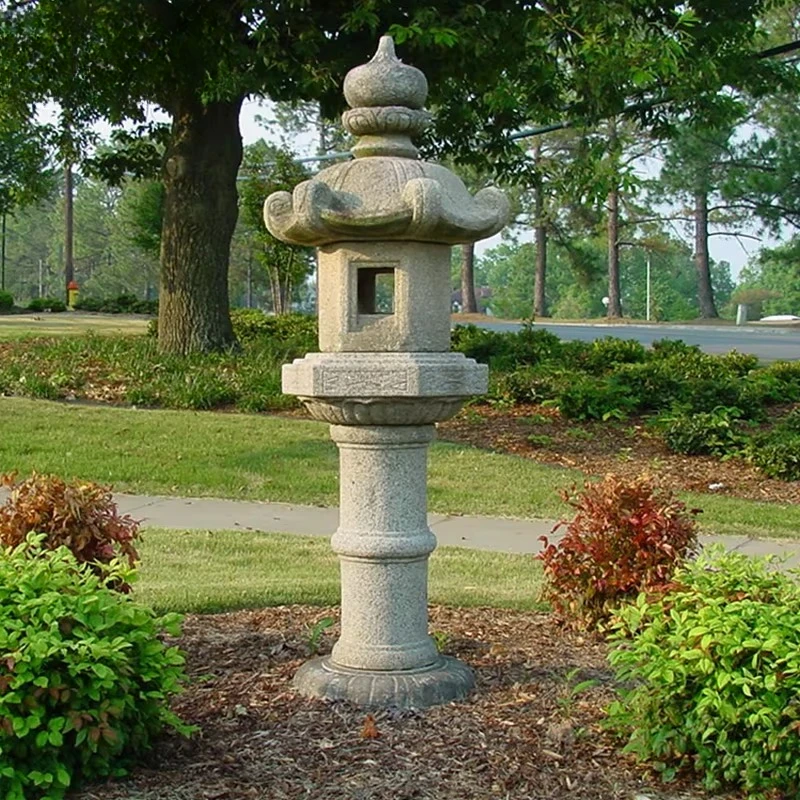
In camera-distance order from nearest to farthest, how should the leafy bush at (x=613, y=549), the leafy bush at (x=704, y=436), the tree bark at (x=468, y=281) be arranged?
the leafy bush at (x=613, y=549) < the leafy bush at (x=704, y=436) < the tree bark at (x=468, y=281)

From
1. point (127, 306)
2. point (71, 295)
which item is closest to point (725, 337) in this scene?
point (127, 306)

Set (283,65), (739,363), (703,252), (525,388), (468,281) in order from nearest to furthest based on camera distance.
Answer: (283,65) → (525,388) → (739,363) → (703,252) → (468,281)

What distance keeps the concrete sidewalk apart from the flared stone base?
12.6 ft

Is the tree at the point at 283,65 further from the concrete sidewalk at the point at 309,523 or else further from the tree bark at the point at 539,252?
the tree bark at the point at 539,252

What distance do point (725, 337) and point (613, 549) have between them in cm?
2898

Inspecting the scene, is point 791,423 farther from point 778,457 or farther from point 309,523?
point 309,523

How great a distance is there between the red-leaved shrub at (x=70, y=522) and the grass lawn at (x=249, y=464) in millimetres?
4877

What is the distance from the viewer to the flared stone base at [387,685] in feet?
16.3

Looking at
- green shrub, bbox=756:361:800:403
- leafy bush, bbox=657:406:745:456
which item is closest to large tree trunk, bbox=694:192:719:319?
green shrub, bbox=756:361:800:403

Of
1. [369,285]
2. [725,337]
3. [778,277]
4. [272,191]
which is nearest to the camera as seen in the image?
[369,285]

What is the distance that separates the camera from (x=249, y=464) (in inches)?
463

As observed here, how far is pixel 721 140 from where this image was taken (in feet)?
110

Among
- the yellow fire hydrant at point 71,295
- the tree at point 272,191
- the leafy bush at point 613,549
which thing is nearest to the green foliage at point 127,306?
the yellow fire hydrant at point 71,295

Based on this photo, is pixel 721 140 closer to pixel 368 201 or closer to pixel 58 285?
pixel 368 201
